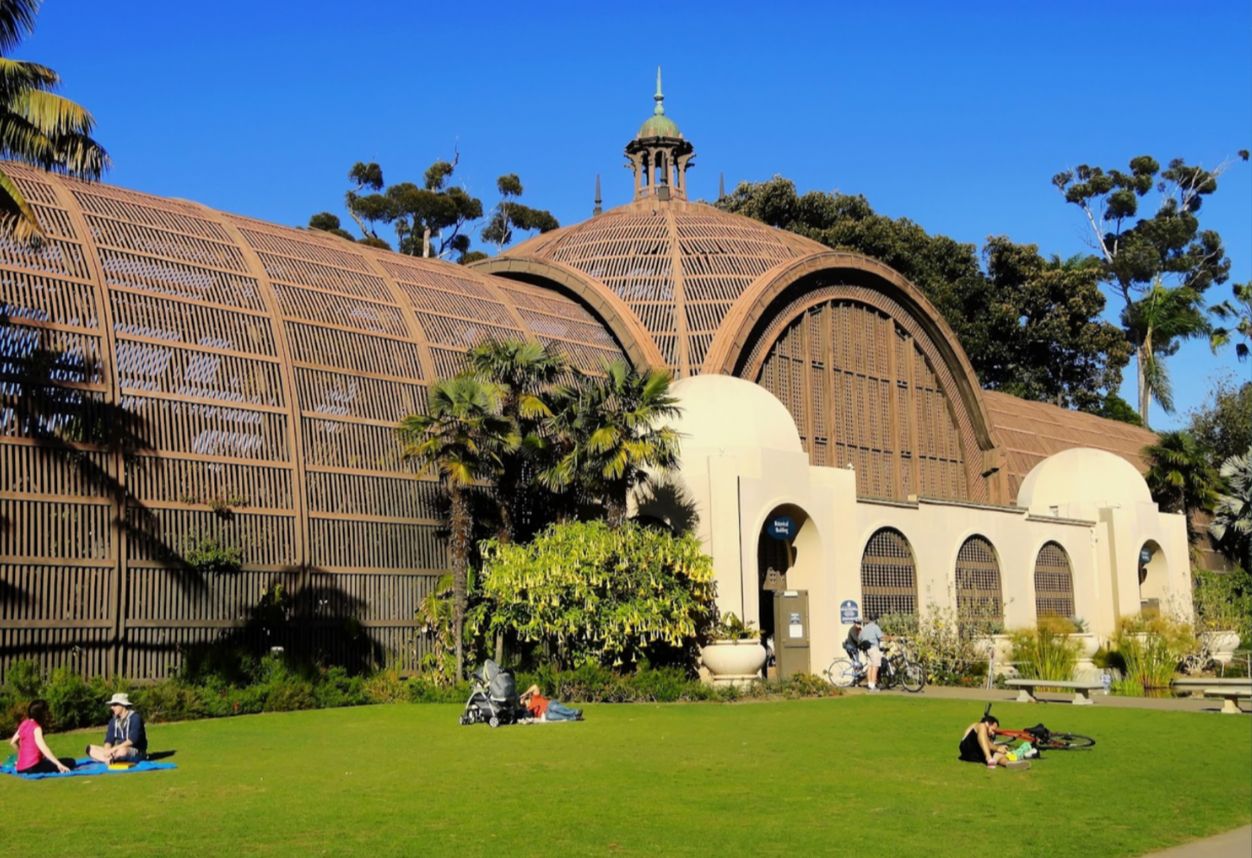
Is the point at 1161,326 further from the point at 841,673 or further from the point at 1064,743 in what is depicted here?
the point at 1064,743

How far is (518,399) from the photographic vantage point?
85.7 ft

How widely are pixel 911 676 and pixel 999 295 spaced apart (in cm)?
4530

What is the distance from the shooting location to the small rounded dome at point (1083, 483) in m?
39.5

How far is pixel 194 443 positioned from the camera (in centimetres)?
2378

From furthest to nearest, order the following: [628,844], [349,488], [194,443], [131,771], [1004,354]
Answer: [1004,354], [349,488], [194,443], [131,771], [628,844]

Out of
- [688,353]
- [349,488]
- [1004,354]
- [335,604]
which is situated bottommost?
[335,604]

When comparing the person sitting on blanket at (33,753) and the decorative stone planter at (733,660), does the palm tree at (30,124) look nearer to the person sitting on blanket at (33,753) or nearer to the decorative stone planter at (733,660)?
the person sitting on blanket at (33,753)

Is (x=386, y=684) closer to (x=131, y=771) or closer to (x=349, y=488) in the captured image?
(x=349, y=488)

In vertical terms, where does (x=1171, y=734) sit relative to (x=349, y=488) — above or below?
below

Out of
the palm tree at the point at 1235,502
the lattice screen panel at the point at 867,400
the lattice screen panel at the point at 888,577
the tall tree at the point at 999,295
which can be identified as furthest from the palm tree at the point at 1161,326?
the lattice screen panel at the point at 888,577

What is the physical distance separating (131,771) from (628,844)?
7269 mm

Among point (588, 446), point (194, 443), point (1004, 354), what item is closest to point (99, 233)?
point (194, 443)


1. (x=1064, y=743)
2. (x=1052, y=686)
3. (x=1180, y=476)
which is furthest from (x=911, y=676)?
(x=1180, y=476)

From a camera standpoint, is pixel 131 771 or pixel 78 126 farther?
pixel 78 126
